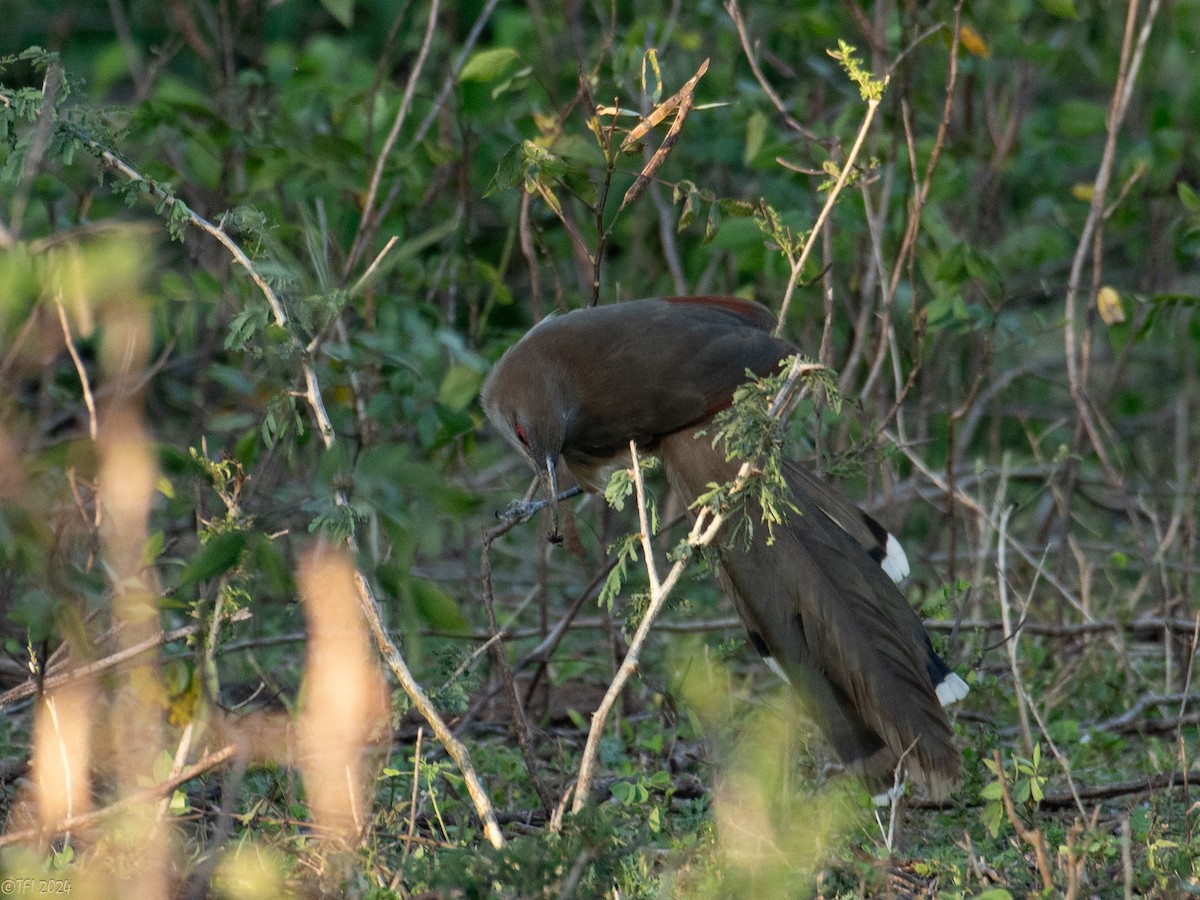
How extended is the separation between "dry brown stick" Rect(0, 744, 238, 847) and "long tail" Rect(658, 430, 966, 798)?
1051mm

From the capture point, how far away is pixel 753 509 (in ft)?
11.1

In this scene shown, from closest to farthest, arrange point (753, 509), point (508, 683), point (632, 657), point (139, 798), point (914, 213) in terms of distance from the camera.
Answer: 1. point (632, 657)
2. point (139, 798)
3. point (508, 683)
4. point (753, 509)
5. point (914, 213)

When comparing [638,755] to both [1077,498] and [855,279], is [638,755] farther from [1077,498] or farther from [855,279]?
[1077,498]

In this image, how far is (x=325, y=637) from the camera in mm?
2844

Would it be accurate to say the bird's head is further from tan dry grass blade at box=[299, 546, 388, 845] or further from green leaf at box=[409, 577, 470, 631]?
green leaf at box=[409, 577, 470, 631]

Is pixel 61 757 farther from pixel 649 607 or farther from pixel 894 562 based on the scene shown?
pixel 894 562

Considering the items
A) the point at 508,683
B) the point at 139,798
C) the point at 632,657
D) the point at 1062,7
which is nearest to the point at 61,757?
the point at 139,798

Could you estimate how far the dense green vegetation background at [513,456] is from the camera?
2492 mm

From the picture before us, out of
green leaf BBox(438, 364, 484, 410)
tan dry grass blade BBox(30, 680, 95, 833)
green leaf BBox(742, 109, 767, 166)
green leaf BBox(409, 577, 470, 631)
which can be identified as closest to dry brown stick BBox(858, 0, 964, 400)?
→ green leaf BBox(742, 109, 767, 166)

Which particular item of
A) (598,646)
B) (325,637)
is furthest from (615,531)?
(325,637)

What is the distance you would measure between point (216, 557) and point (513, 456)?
3810 millimetres

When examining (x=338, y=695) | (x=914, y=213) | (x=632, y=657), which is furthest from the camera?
(x=914, y=213)

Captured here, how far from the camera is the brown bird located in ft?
9.80

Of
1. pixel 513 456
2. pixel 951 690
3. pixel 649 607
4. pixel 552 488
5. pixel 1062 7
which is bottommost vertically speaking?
pixel 513 456
